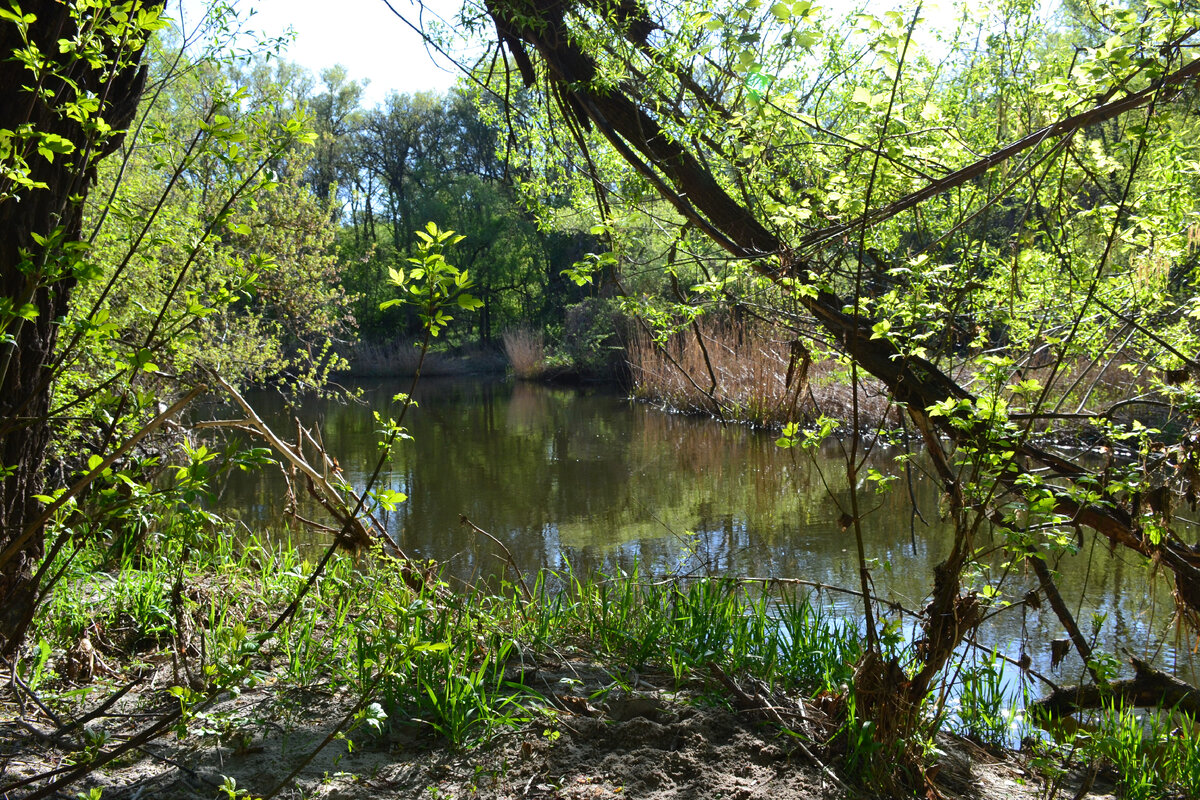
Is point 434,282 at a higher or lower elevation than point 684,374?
higher

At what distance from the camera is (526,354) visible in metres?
25.6

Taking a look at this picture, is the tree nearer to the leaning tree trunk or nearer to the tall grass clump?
the tall grass clump

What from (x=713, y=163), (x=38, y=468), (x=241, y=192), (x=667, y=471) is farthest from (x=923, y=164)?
(x=667, y=471)

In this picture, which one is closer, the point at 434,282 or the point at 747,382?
the point at 434,282

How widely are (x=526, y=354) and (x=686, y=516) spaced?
17607mm

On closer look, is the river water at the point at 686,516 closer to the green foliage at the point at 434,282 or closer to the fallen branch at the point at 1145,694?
the fallen branch at the point at 1145,694

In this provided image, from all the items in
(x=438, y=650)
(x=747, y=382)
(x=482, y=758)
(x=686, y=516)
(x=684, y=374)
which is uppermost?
(x=684, y=374)

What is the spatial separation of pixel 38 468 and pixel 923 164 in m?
2.91

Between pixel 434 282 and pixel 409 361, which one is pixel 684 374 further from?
pixel 409 361

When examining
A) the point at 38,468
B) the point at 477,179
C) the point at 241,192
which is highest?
the point at 477,179

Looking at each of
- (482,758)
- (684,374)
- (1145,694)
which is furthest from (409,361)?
(482,758)

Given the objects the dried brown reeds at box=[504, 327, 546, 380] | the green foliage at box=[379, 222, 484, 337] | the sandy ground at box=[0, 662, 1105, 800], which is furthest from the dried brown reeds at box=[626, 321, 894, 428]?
the green foliage at box=[379, 222, 484, 337]

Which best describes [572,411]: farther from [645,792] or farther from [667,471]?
[645,792]

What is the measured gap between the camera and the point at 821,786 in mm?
2094
